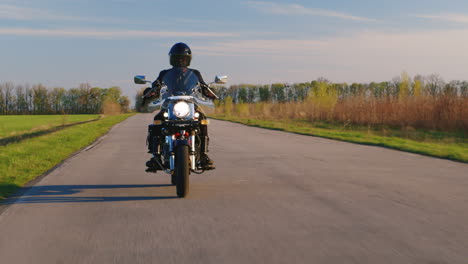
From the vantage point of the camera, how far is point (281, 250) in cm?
407

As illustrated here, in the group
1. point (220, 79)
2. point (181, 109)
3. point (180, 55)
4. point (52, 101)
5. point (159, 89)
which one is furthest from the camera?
point (52, 101)

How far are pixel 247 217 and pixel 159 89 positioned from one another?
2837 mm

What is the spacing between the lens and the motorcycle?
637 cm

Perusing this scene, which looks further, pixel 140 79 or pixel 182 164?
pixel 140 79

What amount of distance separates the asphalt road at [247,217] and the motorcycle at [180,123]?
46 centimetres

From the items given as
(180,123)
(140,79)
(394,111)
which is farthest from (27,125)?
(180,123)

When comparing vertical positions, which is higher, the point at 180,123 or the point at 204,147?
the point at 180,123

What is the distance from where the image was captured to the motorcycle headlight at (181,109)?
6465 millimetres

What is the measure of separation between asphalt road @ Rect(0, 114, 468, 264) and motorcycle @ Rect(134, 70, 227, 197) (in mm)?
460

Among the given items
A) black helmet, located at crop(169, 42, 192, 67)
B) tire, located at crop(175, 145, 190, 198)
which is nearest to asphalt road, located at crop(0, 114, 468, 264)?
tire, located at crop(175, 145, 190, 198)

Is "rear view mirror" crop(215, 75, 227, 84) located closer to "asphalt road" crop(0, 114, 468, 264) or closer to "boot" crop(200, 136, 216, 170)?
"boot" crop(200, 136, 216, 170)

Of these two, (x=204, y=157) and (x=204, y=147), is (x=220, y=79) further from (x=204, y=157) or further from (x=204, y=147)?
(x=204, y=157)

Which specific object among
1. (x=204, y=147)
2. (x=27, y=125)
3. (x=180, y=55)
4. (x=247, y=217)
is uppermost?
(x=180, y=55)

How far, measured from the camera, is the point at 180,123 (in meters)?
6.49
